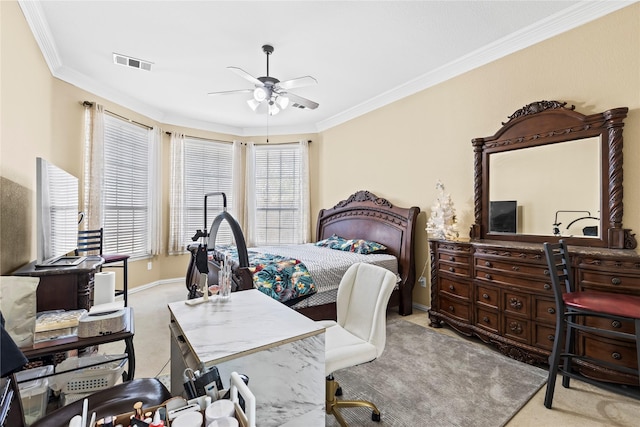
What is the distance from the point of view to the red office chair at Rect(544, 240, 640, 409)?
1.80 m

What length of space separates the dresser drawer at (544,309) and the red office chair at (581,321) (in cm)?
13

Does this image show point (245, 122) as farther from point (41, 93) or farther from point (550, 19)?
point (550, 19)

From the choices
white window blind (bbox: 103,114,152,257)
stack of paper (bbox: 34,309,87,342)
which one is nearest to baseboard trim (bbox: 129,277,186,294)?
white window blind (bbox: 103,114,152,257)

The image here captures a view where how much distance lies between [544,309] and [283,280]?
2.29 m

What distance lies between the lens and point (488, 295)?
2.81 meters

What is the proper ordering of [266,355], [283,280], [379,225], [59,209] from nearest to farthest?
[266,355] → [59,209] → [283,280] → [379,225]

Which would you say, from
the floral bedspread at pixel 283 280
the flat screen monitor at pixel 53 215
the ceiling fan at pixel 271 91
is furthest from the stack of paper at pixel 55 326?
the ceiling fan at pixel 271 91

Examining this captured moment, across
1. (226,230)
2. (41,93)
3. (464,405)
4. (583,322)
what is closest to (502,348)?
(583,322)

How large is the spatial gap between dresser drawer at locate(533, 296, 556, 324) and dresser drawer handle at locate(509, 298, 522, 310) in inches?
4.5

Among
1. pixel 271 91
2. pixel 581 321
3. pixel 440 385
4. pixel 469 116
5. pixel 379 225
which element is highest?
pixel 271 91

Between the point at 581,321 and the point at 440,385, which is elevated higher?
the point at 581,321

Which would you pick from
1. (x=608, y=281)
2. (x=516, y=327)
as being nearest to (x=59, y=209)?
(x=516, y=327)

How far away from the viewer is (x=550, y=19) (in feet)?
8.84

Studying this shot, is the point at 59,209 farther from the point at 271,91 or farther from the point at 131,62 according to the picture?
the point at 271,91
